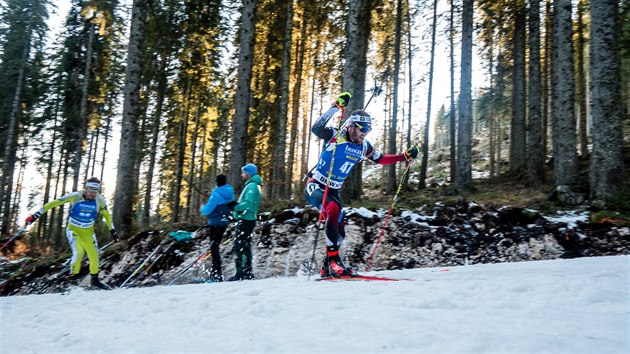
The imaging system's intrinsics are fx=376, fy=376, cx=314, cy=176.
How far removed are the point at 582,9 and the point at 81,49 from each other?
90.2 feet

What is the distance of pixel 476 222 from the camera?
9.46 m

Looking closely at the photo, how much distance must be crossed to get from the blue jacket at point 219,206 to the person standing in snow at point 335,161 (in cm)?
309

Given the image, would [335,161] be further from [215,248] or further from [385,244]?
[385,244]

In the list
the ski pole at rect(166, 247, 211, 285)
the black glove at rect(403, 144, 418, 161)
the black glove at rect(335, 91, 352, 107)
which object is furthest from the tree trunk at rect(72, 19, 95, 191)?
the black glove at rect(403, 144, 418, 161)

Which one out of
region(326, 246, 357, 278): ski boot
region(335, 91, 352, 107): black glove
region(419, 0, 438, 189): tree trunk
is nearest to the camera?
region(326, 246, 357, 278): ski boot

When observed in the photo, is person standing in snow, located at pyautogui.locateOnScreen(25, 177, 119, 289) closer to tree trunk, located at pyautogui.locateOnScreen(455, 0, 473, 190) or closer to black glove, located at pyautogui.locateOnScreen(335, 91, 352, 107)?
black glove, located at pyautogui.locateOnScreen(335, 91, 352, 107)

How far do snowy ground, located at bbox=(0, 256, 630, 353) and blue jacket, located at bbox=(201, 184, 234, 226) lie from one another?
3.74m

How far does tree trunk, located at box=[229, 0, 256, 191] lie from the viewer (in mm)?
11273

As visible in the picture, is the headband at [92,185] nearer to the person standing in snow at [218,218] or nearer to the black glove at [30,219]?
the black glove at [30,219]

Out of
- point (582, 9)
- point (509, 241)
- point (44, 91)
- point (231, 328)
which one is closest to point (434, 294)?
point (231, 328)

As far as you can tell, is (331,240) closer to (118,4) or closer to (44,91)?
(118,4)

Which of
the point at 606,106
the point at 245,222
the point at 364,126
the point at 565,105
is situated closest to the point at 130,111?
the point at 245,222

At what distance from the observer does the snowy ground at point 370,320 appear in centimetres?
226

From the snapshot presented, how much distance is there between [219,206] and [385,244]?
410cm
